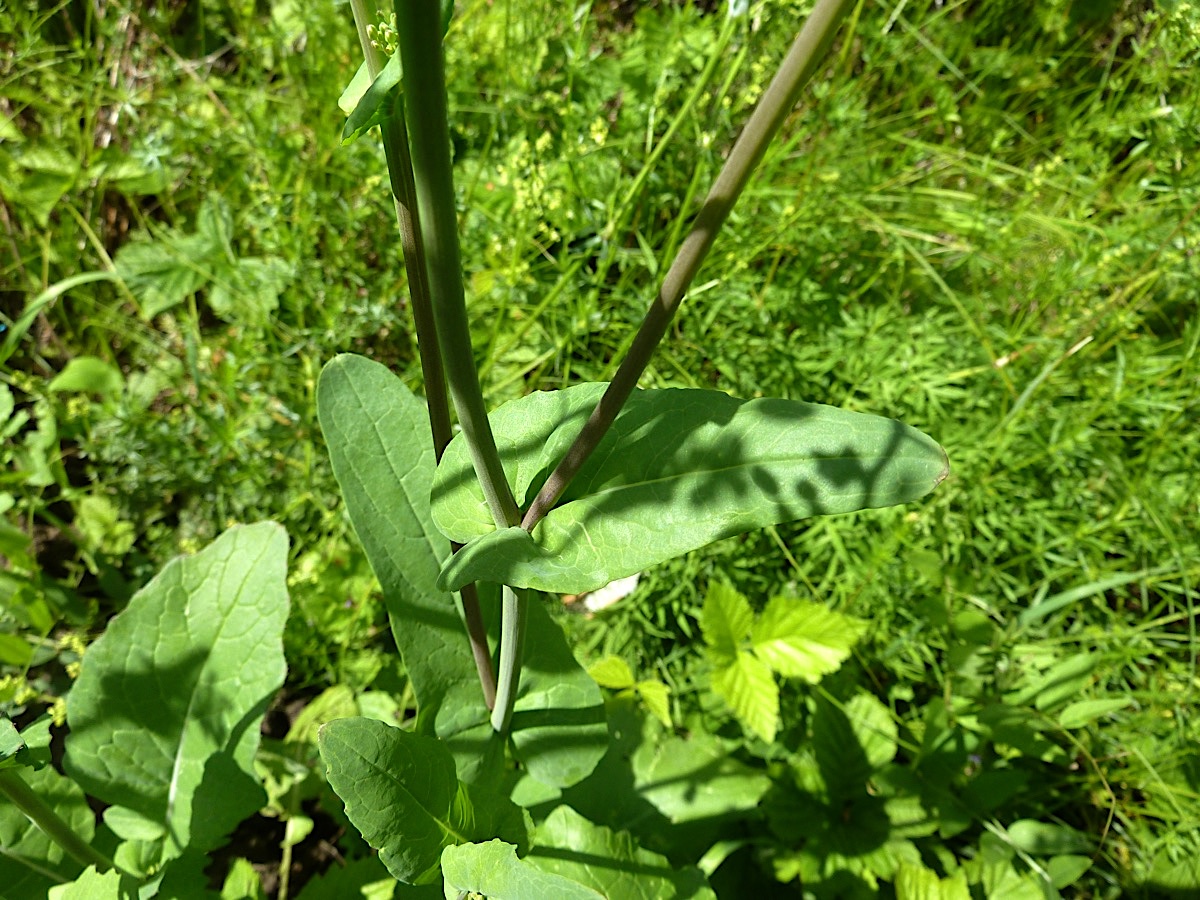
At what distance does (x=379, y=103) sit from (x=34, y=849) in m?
1.63

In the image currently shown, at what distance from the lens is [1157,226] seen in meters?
2.74

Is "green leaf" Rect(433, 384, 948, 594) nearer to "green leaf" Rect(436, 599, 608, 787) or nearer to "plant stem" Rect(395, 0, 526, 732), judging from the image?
"plant stem" Rect(395, 0, 526, 732)

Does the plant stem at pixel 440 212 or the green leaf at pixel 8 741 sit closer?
the plant stem at pixel 440 212

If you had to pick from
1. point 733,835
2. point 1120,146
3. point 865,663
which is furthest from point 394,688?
point 1120,146

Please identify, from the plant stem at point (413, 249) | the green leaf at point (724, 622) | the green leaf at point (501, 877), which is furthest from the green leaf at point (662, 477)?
the green leaf at point (724, 622)

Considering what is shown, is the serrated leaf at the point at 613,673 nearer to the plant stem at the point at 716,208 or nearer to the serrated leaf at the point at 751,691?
the serrated leaf at the point at 751,691

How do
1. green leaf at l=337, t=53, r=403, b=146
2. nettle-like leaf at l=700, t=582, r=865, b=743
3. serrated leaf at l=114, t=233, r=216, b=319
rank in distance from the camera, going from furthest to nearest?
serrated leaf at l=114, t=233, r=216, b=319
nettle-like leaf at l=700, t=582, r=865, b=743
green leaf at l=337, t=53, r=403, b=146

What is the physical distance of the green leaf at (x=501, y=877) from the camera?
0.99 meters

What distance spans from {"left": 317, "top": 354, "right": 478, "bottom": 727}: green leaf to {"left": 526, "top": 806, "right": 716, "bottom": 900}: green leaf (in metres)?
0.39

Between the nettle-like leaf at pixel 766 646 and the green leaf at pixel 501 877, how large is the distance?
101 cm

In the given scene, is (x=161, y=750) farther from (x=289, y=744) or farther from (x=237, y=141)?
(x=237, y=141)

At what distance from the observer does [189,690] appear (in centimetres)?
175

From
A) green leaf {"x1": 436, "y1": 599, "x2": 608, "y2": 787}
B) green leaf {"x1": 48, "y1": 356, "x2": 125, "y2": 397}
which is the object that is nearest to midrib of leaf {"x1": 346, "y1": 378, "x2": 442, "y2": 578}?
green leaf {"x1": 436, "y1": 599, "x2": 608, "y2": 787}

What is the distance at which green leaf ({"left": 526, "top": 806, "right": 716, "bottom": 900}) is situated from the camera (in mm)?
1538
